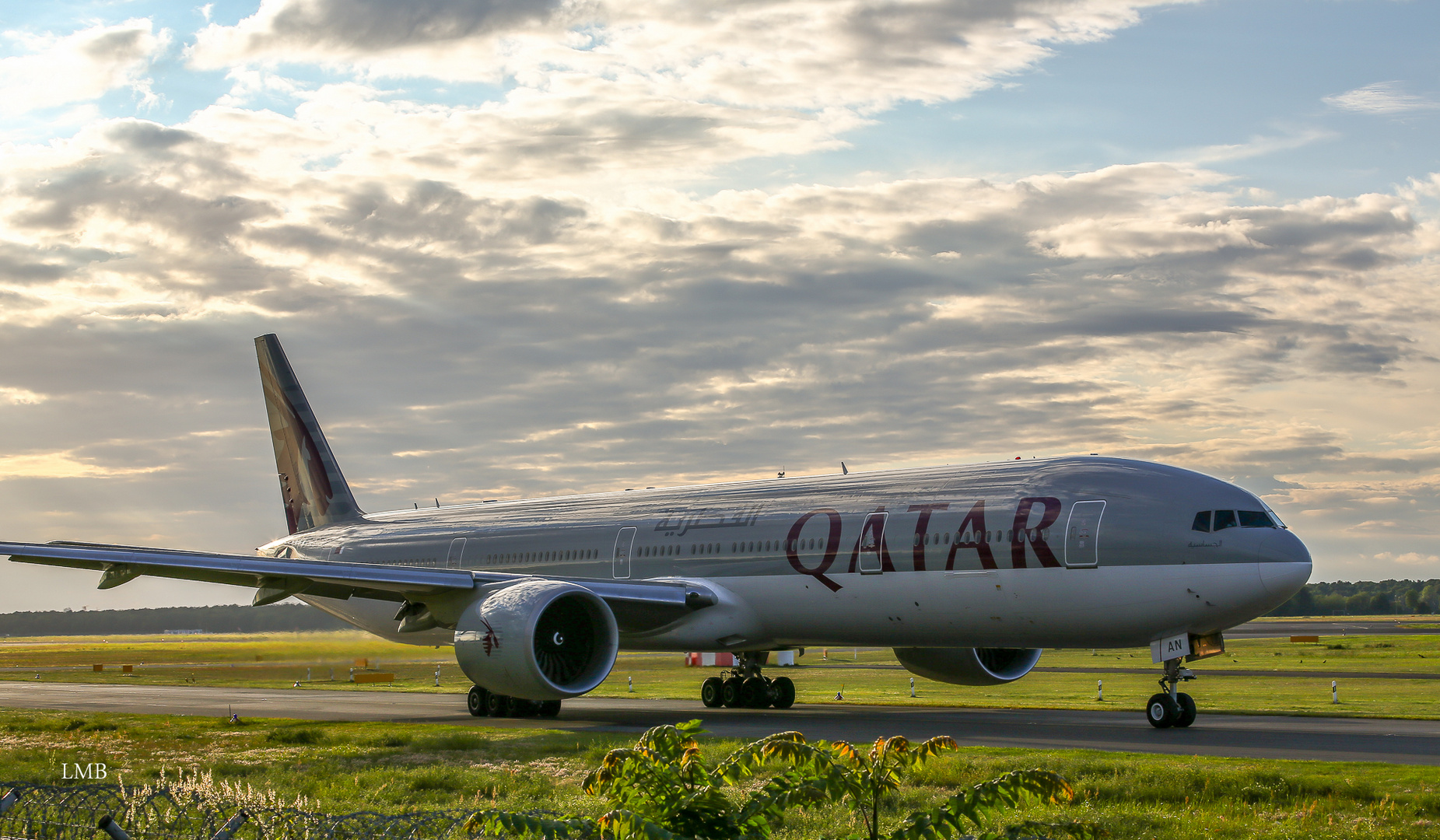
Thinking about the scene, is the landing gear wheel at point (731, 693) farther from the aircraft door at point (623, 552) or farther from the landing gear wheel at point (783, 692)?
the aircraft door at point (623, 552)

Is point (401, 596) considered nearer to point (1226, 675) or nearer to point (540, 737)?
point (540, 737)

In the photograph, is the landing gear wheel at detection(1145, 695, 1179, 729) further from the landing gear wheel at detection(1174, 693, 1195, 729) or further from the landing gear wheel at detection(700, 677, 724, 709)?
the landing gear wheel at detection(700, 677, 724, 709)

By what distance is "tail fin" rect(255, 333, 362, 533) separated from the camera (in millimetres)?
33312

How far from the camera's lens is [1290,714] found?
22672mm

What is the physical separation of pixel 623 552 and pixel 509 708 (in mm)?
3771

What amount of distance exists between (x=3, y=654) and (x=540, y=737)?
7333 centimetres

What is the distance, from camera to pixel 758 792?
5734 mm

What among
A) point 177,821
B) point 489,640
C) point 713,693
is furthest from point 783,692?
point 177,821

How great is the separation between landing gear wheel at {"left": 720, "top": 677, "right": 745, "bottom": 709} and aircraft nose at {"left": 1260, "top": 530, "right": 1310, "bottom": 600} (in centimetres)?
1115

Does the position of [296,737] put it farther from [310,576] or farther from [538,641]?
[538,641]

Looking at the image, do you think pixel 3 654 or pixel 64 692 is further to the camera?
pixel 3 654

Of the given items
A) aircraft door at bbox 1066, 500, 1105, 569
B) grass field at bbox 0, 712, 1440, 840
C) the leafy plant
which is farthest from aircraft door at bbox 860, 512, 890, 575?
the leafy plant

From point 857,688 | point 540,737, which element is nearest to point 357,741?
point 540,737

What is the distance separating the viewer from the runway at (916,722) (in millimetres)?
16297
